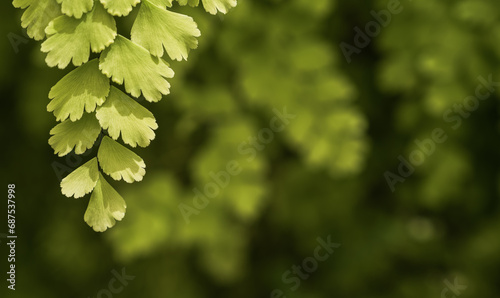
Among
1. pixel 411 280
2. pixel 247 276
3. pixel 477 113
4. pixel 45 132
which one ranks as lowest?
pixel 247 276

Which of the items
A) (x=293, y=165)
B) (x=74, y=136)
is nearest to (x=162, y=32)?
(x=74, y=136)

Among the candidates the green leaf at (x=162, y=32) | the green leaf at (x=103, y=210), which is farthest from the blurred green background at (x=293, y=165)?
the green leaf at (x=103, y=210)

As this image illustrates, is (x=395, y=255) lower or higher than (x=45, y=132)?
lower

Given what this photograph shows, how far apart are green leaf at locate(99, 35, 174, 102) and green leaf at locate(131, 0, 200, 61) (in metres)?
0.02

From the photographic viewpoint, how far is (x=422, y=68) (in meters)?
1.99

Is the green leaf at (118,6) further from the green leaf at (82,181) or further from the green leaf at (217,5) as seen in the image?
the green leaf at (82,181)

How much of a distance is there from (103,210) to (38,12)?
269mm

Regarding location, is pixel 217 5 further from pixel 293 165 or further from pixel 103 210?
pixel 293 165

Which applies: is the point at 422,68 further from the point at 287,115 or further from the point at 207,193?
the point at 207,193

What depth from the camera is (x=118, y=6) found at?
26.1 inches

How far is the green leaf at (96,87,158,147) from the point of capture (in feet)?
2.27

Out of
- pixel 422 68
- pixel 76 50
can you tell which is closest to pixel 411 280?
pixel 422 68

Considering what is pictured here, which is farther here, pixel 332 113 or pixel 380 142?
pixel 380 142

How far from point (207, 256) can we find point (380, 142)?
3.31ft
